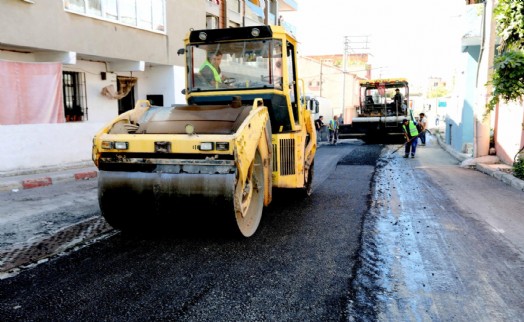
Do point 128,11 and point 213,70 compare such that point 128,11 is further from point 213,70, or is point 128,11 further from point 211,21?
point 213,70

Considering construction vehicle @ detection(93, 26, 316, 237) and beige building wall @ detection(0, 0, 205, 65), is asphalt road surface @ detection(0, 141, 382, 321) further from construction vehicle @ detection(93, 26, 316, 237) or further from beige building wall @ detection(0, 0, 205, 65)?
beige building wall @ detection(0, 0, 205, 65)

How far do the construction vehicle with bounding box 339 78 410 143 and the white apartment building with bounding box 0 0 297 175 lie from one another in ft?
29.6

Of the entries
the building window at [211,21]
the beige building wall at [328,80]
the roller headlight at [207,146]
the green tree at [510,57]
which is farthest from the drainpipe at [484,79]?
the beige building wall at [328,80]

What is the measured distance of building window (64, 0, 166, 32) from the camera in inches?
480

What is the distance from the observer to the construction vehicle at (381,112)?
68.5 feet

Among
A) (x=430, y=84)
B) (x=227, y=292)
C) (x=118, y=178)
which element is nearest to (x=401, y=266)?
(x=227, y=292)

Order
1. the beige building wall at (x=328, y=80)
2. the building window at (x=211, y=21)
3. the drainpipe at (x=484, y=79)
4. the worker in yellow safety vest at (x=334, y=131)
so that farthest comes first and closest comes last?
the beige building wall at (x=328, y=80) < the worker in yellow safety vest at (x=334, y=131) < the building window at (x=211, y=21) < the drainpipe at (x=484, y=79)

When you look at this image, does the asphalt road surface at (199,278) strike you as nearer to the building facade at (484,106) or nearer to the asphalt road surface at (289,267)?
the asphalt road surface at (289,267)

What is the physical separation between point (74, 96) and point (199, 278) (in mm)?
11234

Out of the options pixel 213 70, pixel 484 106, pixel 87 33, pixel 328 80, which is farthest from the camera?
pixel 328 80

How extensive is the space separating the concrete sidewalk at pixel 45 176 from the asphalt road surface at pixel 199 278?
481cm

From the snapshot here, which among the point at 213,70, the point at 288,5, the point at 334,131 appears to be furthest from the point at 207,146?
the point at 288,5

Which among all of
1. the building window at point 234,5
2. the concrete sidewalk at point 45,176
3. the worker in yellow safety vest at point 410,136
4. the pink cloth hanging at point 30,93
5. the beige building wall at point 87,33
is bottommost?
the concrete sidewalk at point 45,176

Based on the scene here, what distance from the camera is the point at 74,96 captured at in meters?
13.5
